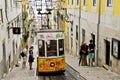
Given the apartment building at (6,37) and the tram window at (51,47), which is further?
the apartment building at (6,37)

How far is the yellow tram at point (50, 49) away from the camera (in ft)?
56.6

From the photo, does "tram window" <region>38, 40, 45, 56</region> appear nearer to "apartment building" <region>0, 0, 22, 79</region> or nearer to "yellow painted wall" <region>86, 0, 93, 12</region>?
"apartment building" <region>0, 0, 22, 79</region>

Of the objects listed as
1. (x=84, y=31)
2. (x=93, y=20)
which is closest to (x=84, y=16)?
(x=84, y=31)

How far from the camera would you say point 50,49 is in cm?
1725

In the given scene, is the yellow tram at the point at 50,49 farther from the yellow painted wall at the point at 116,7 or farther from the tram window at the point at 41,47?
the yellow painted wall at the point at 116,7

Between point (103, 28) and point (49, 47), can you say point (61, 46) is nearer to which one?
point (49, 47)

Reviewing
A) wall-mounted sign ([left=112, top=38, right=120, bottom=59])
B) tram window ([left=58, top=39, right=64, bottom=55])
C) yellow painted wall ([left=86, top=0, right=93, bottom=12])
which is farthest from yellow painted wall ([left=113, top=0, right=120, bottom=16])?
yellow painted wall ([left=86, top=0, right=93, bottom=12])

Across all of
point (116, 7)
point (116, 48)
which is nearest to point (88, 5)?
point (116, 7)

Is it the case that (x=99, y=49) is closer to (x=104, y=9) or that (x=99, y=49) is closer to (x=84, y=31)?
(x=104, y=9)

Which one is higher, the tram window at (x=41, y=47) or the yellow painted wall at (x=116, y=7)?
the yellow painted wall at (x=116, y=7)

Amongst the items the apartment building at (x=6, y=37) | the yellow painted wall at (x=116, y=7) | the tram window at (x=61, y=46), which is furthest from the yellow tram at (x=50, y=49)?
the yellow painted wall at (x=116, y=7)

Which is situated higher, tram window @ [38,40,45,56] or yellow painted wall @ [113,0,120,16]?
yellow painted wall @ [113,0,120,16]

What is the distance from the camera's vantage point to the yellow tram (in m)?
17.2

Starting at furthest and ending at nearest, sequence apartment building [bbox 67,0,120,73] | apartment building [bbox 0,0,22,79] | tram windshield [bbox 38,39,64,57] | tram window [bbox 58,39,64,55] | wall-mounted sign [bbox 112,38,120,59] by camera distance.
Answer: apartment building [bbox 0,0,22,79] < tram window [bbox 58,39,64,55] < tram windshield [bbox 38,39,64,57] < apartment building [bbox 67,0,120,73] < wall-mounted sign [bbox 112,38,120,59]
